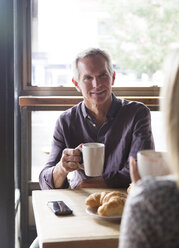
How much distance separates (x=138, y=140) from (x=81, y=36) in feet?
4.83

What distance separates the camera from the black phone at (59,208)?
55.1 inches

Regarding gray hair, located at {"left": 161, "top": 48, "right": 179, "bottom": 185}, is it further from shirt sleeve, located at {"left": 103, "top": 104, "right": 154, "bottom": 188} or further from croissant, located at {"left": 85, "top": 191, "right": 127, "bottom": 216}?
shirt sleeve, located at {"left": 103, "top": 104, "right": 154, "bottom": 188}

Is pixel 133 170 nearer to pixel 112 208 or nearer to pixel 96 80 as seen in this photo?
pixel 112 208

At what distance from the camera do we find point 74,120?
2.23m

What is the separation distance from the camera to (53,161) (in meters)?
2.04

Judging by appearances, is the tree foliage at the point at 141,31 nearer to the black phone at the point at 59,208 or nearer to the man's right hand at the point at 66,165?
the man's right hand at the point at 66,165

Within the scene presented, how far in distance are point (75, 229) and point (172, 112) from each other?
0.67 m

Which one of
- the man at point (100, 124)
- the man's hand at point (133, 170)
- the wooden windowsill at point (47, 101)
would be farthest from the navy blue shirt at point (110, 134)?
the man's hand at point (133, 170)

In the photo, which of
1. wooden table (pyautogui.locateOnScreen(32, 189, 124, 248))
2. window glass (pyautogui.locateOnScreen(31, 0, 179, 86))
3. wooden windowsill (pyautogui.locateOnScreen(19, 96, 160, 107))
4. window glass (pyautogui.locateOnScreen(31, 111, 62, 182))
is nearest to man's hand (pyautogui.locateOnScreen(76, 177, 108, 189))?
wooden table (pyautogui.locateOnScreen(32, 189, 124, 248))

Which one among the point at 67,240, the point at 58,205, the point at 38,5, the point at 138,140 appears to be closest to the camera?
the point at 67,240

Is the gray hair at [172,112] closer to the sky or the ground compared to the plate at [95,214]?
Result: closer to the sky

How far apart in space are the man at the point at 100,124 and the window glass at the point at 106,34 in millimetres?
924

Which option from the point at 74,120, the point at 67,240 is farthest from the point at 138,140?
the point at 67,240

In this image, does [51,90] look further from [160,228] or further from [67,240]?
[160,228]
